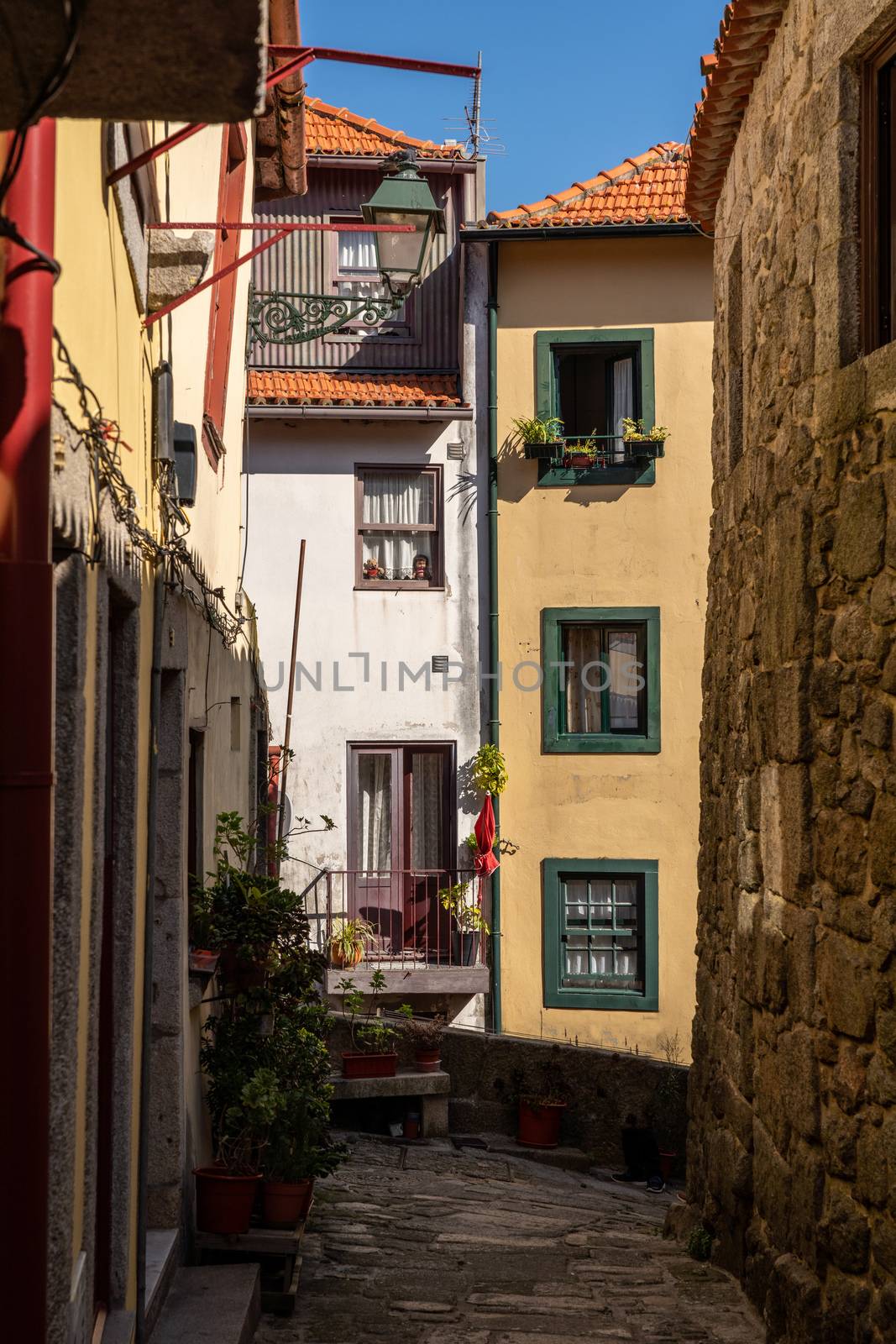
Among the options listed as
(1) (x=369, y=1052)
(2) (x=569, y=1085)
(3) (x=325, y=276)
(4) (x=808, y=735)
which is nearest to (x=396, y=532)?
(3) (x=325, y=276)

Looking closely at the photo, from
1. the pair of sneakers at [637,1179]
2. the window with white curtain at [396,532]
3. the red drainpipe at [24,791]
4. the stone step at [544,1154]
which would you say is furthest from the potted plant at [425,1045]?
the red drainpipe at [24,791]

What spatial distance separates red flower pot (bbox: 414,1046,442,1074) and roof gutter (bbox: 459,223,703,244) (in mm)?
7784

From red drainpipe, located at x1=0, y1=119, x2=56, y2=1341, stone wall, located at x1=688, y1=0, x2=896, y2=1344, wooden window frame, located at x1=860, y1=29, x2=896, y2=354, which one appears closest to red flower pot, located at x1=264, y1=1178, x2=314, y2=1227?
stone wall, located at x1=688, y1=0, x2=896, y2=1344

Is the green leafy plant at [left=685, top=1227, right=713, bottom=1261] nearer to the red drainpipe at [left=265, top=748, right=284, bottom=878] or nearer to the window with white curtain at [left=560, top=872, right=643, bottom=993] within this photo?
the red drainpipe at [left=265, top=748, right=284, bottom=878]

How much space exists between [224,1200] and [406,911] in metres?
8.80

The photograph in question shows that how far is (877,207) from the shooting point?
16.0 ft

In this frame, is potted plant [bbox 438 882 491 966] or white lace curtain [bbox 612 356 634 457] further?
white lace curtain [bbox 612 356 634 457]

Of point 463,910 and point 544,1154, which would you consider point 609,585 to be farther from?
point 544,1154

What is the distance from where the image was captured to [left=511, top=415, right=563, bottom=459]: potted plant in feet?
48.8

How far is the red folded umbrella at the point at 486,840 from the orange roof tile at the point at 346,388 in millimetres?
4016

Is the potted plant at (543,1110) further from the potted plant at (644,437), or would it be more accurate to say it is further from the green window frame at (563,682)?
the potted plant at (644,437)

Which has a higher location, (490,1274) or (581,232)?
(581,232)

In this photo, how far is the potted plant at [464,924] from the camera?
1459 cm

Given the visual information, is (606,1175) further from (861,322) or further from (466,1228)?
(861,322)
